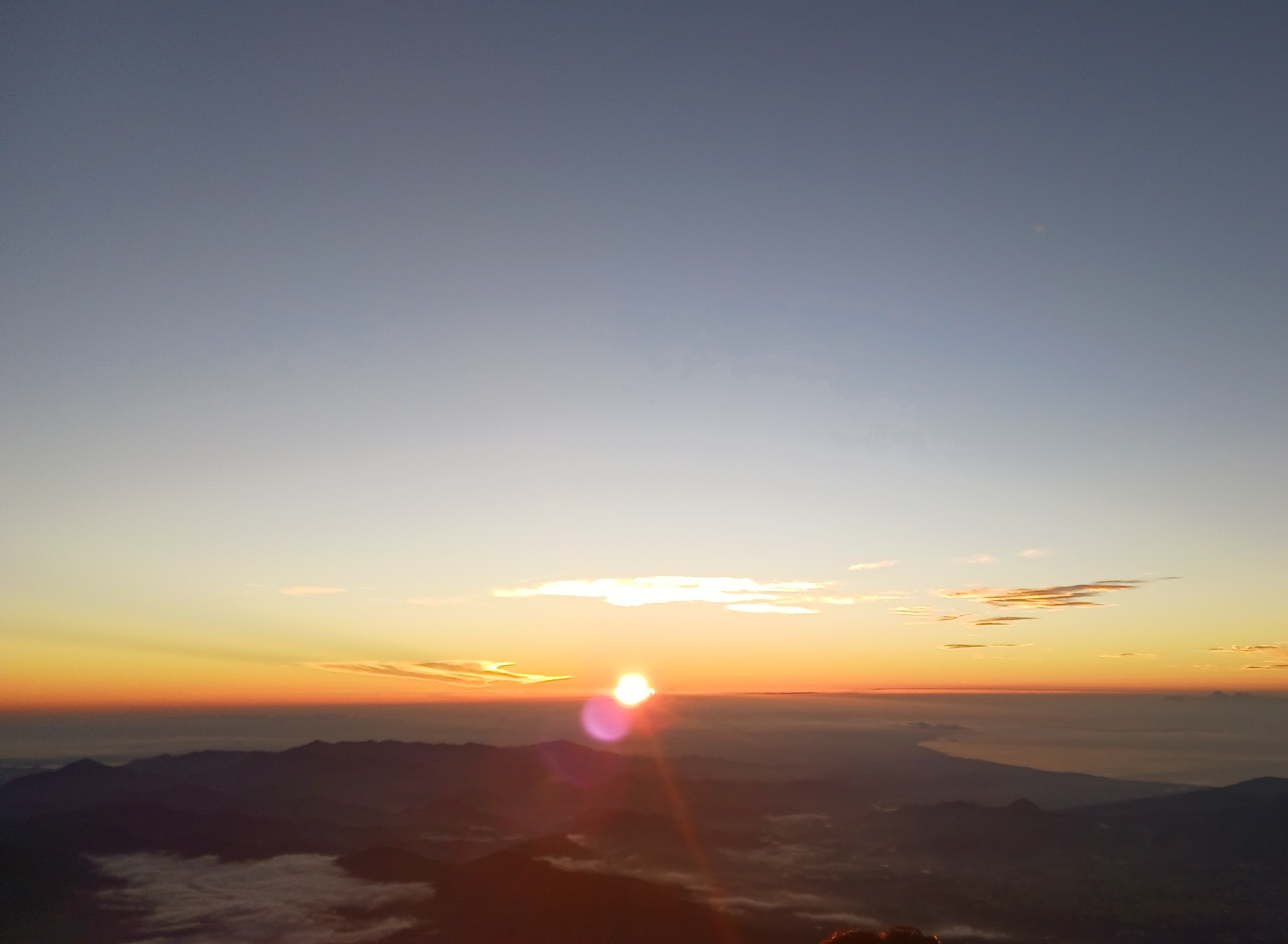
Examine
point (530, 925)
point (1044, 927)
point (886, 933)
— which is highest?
point (886, 933)

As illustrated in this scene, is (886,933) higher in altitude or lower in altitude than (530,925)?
higher

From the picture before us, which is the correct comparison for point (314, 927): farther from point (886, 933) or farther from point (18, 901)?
point (886, 933)

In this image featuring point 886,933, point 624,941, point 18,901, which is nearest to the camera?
point 886,933

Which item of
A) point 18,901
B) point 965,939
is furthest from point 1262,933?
point 18,901

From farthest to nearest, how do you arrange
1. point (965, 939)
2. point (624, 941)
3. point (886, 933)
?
1. point (965, 939)
2. point (624, 941)
3. point (886, 933)

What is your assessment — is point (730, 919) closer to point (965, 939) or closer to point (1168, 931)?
point (965, 939)

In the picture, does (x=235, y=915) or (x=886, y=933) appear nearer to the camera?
(x=886, y=933)

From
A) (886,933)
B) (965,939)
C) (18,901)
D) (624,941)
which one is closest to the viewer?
(886,933)

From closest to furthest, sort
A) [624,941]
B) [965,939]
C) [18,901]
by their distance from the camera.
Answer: [624,941]
[965,939]
[18,901]

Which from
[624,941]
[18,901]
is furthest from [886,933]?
[18,901]
